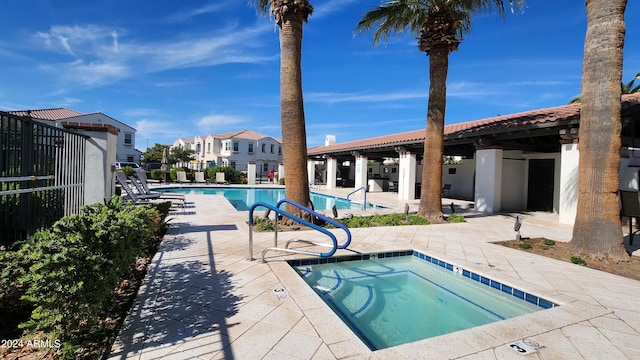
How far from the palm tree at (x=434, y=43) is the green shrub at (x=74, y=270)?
9.08m

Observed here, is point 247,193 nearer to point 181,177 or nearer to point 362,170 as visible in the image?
point 181,177

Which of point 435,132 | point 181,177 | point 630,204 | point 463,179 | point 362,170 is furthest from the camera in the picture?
point 181,177

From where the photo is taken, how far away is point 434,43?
9844 mm

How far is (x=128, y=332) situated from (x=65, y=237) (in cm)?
106

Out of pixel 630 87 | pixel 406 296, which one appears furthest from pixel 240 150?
pixel 406 296

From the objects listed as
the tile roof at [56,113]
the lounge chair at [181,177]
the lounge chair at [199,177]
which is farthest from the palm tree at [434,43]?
the tile roof at [56,113]

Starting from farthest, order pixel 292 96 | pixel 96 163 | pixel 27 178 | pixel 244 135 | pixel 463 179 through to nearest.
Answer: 1. pixel 244 135
2. pixel 463 179
3. pixel 292 96
4. pixel 96 163
5. pixel 27 178

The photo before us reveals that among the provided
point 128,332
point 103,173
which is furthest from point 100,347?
point 103,173

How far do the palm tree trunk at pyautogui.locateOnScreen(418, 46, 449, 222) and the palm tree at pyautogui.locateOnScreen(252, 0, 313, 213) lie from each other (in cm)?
440

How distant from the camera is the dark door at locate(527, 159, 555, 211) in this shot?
13.6 meters

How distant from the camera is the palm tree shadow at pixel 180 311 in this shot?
2664mm

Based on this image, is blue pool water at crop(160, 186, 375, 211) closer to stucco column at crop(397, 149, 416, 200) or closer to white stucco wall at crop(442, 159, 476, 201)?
stucco column at crop(397, 149, 416, 200)

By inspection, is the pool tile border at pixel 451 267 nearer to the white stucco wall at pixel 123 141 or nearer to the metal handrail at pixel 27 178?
the metal handrail at pixel 27 178

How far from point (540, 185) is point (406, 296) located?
1254 cm
